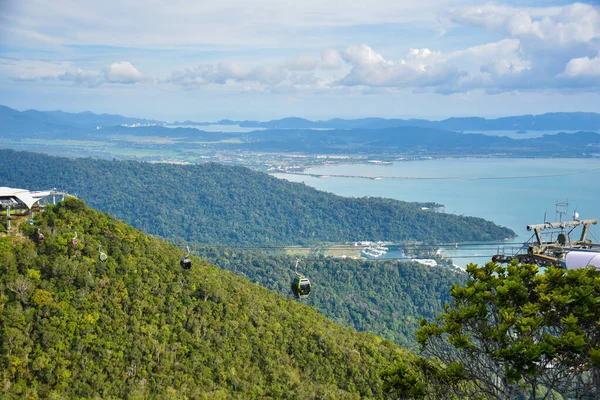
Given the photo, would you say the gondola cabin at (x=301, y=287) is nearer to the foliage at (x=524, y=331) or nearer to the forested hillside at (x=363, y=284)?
the foliage at (x=524, y=331)

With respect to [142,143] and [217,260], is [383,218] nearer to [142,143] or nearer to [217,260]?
[217,260]

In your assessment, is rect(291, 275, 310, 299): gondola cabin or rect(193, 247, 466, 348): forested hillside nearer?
rect(291, 275, 310, 299): gondola cabin

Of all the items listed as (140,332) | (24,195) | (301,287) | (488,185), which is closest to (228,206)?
(488,185)

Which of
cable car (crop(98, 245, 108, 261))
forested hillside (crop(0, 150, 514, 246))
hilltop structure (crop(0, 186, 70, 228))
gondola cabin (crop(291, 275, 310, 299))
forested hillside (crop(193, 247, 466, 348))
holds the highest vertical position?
hilltop structure (crop(0, 186, 70, 228))

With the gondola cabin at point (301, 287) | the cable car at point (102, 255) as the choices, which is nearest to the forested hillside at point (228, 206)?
the cable car at point (102, 255)

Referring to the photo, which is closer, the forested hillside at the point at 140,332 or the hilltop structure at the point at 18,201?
the forested hillside at the point at 140,332

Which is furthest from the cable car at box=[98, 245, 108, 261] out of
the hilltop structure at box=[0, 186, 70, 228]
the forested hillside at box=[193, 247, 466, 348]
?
the forested hillside at box=[193, 247, 466, 348]

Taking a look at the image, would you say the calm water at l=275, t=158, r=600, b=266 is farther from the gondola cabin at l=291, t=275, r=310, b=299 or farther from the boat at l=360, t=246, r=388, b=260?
the gondola cabin at l=291, t=275, r=310, b=299
